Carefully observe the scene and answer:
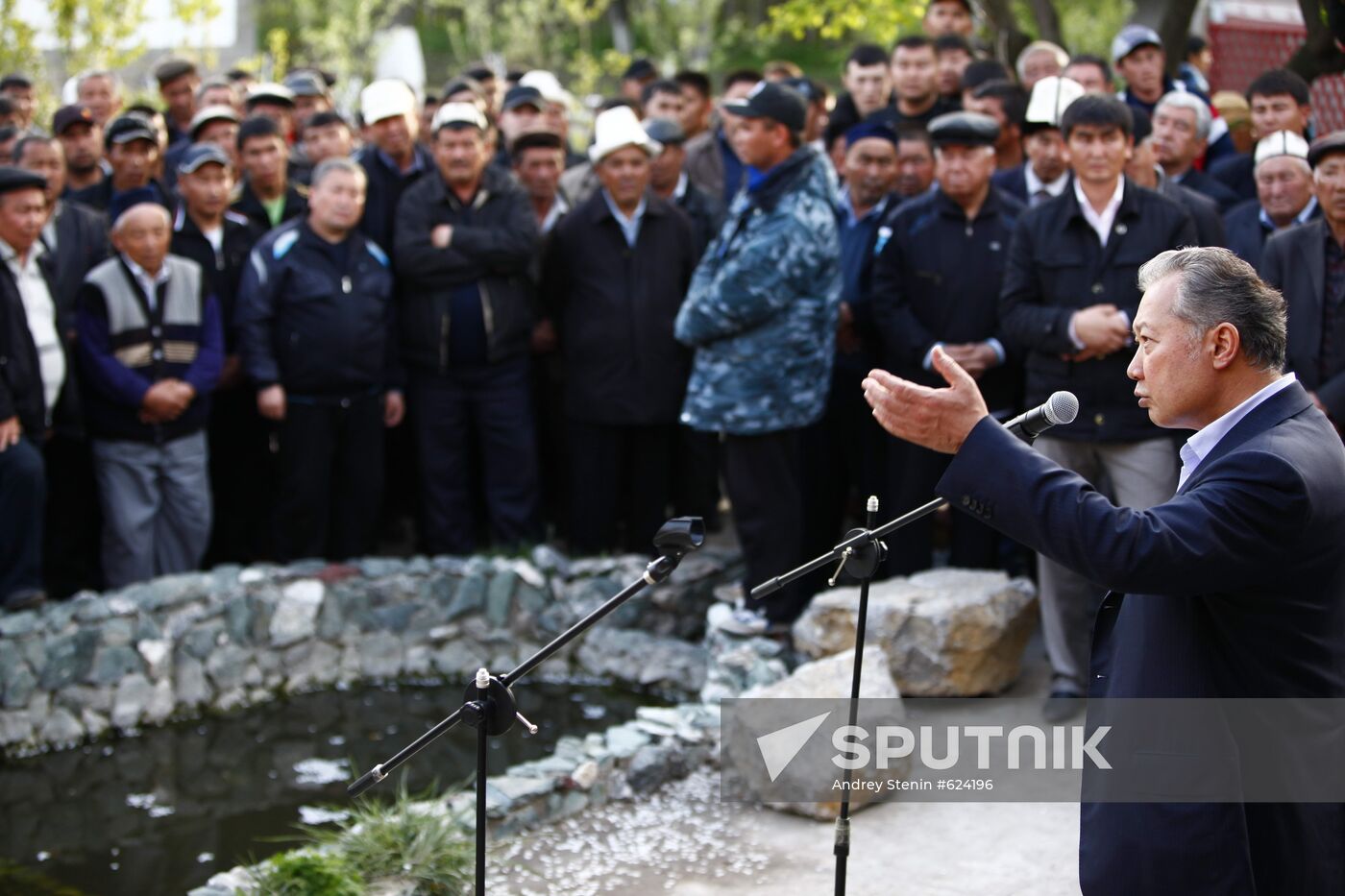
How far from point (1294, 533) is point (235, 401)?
6201 millimetres

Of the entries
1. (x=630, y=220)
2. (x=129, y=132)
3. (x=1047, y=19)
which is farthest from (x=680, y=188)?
(x=1047, y=19)

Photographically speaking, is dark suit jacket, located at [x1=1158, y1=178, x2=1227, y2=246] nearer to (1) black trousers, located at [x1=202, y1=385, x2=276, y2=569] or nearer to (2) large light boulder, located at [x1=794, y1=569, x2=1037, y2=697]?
(2) large light boulder, located at [x1=794, y1=569, x2=1037, y2=697]

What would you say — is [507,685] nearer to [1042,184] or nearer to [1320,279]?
[1320,279]

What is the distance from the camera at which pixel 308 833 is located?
17.9ft

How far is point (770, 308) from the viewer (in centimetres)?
647

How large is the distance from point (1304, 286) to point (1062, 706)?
1.81m

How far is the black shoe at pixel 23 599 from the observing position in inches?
259

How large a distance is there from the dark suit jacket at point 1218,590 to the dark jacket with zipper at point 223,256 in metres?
5.53

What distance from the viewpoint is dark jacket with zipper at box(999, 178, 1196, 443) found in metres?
5.67

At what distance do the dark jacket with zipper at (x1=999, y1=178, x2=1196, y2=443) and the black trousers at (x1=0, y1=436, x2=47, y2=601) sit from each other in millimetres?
4192

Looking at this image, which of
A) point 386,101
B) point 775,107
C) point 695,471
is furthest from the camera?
point 386,101

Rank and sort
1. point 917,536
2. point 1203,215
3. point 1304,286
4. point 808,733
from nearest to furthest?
point 808,733 → point 1304,286 → point 1203,215 → point 917,536

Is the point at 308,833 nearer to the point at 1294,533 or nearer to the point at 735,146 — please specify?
the point at 735,146

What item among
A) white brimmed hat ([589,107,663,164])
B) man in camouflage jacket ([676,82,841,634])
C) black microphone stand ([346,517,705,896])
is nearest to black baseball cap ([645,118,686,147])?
white brimmed hat ([589,107,663,164])
